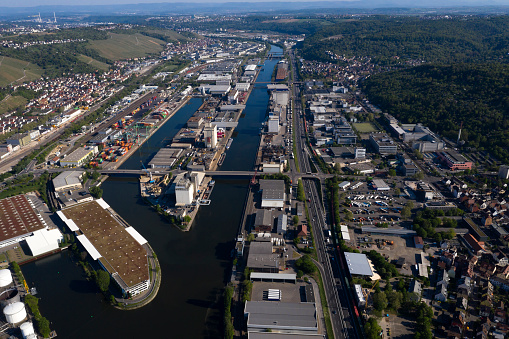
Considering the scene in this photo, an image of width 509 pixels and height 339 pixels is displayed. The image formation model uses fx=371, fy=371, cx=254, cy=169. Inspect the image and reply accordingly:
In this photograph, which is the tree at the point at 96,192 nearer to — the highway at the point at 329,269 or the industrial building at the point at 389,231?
the highway at the point at 329,269

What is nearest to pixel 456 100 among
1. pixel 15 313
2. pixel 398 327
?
pixel 398 327

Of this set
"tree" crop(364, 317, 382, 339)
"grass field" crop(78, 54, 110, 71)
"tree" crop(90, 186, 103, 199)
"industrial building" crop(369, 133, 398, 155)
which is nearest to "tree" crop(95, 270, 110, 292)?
"tree" crop(90, 186, 103, 199)

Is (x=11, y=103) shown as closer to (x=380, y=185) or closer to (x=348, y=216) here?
(x=348, y=216)

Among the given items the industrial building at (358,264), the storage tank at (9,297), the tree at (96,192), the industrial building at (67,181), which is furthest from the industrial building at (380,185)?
the storage tank at (9,297)

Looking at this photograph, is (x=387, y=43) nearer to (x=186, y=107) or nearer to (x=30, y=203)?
(x=186, y=107)

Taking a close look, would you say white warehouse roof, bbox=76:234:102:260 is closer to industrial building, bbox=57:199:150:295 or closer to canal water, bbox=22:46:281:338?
industrial building, bbox=57:199:150:295

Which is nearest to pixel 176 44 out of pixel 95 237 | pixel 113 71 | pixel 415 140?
pixel 113 71
